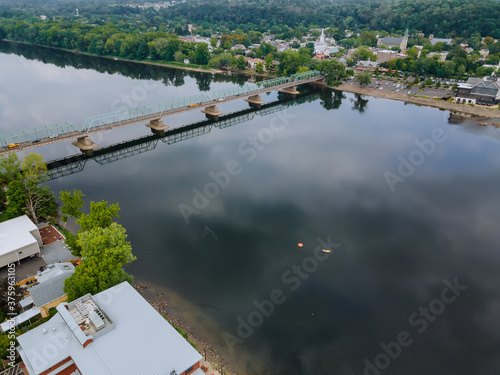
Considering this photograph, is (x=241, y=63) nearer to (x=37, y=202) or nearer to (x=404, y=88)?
(x=404, y=88)

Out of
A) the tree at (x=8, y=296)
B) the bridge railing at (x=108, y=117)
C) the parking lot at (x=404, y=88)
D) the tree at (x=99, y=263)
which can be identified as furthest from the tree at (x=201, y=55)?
the tree at (x=8, y=296)

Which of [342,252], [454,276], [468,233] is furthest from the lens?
[468,233]

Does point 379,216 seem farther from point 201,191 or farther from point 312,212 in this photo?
point 201,191

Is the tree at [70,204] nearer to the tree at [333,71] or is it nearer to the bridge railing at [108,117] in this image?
the bridge railing at [108,117]

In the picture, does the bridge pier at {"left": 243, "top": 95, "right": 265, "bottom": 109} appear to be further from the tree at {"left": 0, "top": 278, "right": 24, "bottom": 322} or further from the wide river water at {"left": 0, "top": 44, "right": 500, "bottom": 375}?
the tree at {"left": 0, "top": 278, "right": 24, "bottom": 322}

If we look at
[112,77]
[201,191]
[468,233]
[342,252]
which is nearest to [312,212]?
[342,252]

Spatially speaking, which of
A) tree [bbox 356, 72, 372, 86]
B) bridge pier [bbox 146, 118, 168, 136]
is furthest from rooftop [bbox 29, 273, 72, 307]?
tree [bbox 356, 72, 372, 86]

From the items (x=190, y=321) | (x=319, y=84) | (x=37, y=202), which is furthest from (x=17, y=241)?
(x=319, y=84)

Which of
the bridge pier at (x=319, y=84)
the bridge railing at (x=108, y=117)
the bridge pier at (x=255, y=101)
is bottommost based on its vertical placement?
the bridge pier at (x=319, y=84)
